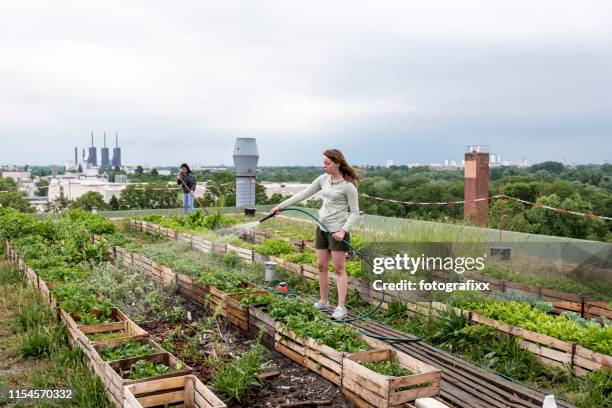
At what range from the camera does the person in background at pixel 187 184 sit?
12437 mm

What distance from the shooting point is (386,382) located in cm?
338

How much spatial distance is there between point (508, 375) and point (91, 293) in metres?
3.99

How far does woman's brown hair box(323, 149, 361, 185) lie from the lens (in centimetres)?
520

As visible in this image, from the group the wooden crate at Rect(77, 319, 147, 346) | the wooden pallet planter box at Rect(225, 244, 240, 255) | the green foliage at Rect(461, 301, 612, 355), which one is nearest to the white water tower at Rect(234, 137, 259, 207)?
the wooden pallet planter box at Rect(225, 244, 240, 255)

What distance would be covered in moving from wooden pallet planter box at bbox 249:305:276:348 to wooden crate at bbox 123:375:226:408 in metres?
1.22

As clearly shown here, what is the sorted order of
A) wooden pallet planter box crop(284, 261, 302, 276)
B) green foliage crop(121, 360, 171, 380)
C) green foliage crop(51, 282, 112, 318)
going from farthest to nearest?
wooden pallet planter box crop(284, 261, 302, 276) < green foliage crop(51, 282, 112, 318) < green foliage crop(121, 360, 171, 380)

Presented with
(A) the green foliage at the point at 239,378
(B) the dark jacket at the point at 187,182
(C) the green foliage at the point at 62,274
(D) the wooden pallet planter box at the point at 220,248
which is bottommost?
(A) the green foliage at the point at 239,378

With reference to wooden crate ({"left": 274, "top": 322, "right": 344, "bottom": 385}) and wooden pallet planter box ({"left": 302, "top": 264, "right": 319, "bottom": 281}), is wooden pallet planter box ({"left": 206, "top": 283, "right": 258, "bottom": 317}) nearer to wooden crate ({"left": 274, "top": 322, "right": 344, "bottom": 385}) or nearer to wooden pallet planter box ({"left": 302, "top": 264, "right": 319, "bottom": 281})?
wooden crate ({"left": 274, "top": 322, "right": 344, "bottom": 385})

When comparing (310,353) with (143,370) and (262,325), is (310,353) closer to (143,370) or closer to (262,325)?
(262,325)

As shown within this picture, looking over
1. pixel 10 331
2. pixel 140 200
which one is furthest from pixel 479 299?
pixel 140 200

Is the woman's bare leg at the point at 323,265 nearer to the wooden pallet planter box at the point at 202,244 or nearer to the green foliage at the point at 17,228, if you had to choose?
the wooden pallet planter box at the point at 202,244

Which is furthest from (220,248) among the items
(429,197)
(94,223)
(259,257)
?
(429,197)

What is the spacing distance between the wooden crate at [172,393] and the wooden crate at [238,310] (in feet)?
5.33

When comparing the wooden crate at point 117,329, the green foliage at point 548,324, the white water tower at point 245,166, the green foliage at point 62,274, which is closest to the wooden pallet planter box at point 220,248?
the green foliage at point 62,274
